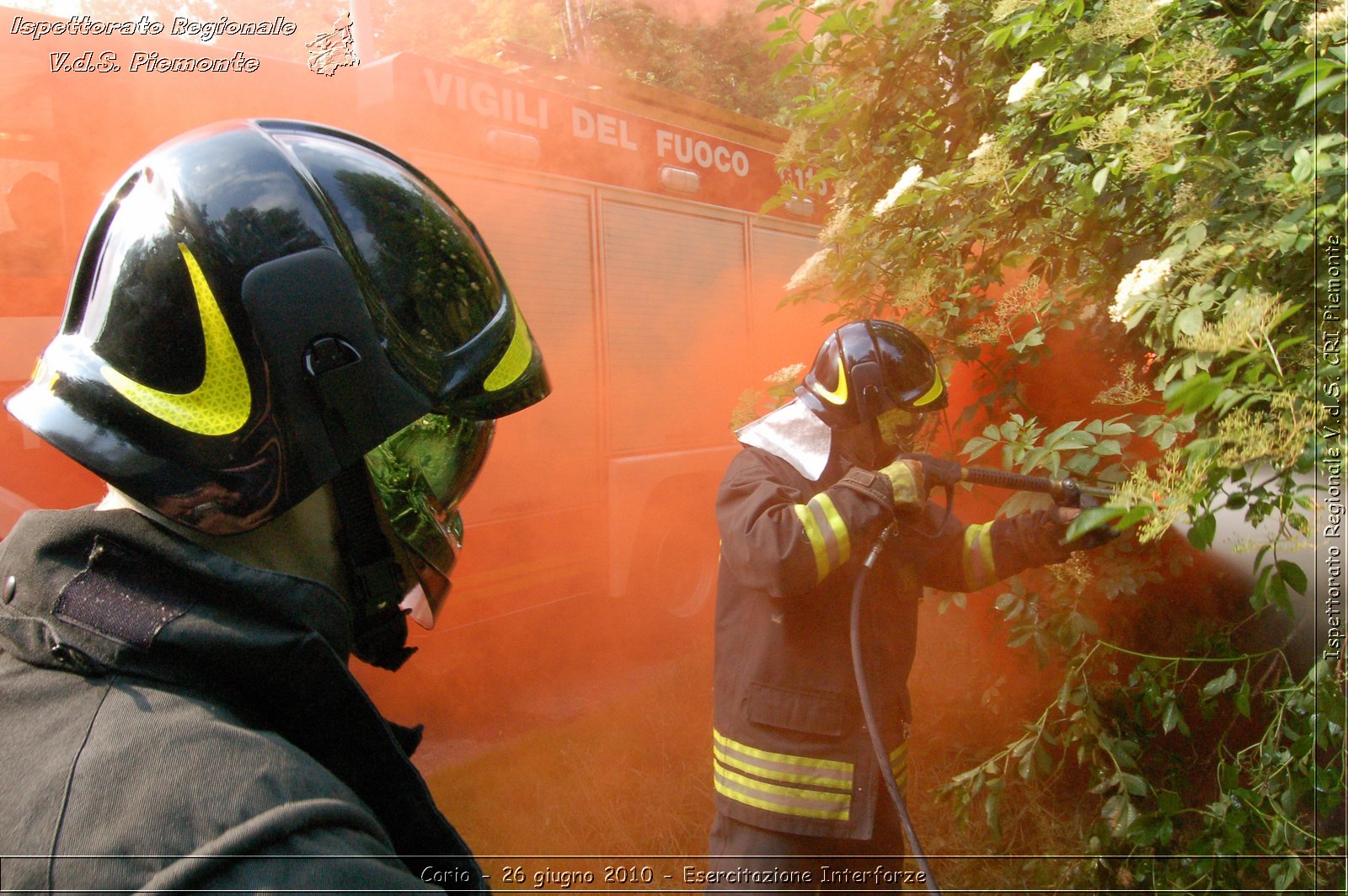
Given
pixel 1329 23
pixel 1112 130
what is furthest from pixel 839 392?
pixel 1329 23

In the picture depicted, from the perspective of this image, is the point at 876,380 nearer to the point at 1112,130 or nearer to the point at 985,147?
the point at 985,147

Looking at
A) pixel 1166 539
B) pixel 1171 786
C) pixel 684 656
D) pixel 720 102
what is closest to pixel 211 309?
pixel 1166 539

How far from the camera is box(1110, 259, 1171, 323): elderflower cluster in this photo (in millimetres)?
1483

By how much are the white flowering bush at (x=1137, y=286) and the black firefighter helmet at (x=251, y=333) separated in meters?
1.00

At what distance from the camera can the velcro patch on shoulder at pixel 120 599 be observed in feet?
2.54

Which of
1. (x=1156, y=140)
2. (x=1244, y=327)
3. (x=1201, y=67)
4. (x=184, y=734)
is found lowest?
(x=184, y=734)

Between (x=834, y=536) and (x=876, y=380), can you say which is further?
(x=876, y=380)

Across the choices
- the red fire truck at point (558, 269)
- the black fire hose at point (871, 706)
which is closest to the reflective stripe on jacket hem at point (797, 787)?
the black fire hose at point (871, 706)

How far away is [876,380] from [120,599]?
186 cm

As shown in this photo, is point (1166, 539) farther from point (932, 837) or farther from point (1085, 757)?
point (932, 837)

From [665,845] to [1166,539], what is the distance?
6.65 ft

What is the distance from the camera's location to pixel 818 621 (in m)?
2.18

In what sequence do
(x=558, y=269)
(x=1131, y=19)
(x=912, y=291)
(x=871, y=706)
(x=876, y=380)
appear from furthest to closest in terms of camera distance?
(x=558, y=269) < (x=912, y=291) < (x=876, y=380) < (x=871, y=706) < (x=1131, y=19)

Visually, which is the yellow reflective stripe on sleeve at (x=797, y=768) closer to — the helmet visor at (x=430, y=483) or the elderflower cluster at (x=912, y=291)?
the helmet visor at (x=430, y=483)
